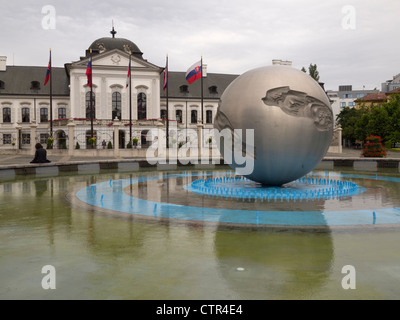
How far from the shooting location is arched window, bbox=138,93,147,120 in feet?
199

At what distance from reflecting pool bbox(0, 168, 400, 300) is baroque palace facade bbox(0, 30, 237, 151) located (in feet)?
135

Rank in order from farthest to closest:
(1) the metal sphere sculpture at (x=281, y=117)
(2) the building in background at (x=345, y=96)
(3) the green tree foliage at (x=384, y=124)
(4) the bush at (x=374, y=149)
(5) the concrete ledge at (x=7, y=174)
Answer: (2) the building in background at (x=345, y=96)
(3) the green tree foliage at (x=384, y=124)
(4) the bush at (x=374, y=149)
(5) the concrete ledge at (x=7, y=174)
(1) the metal sphere sculpture at (x=281, y=117)

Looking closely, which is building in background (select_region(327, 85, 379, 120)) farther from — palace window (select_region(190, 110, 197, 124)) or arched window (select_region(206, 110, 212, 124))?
palace window (select_region(190, 110, 197, 124))

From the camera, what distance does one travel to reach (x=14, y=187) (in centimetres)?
1634

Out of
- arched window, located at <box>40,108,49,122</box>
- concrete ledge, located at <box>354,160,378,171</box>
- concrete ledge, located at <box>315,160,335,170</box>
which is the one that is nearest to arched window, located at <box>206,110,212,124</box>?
arched window, located at <box>40,108,49,122</box>

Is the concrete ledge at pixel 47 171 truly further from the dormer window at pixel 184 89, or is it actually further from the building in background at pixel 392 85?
the building in background at pixel 392 85

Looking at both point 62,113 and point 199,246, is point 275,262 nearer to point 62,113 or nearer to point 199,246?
point 199,246

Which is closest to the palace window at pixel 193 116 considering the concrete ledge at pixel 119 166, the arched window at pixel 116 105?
the arched window at pixel 116 105

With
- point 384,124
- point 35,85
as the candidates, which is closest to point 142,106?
point 35,85

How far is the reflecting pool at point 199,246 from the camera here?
5.39 metres

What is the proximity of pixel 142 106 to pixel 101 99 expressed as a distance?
633 centimetres
